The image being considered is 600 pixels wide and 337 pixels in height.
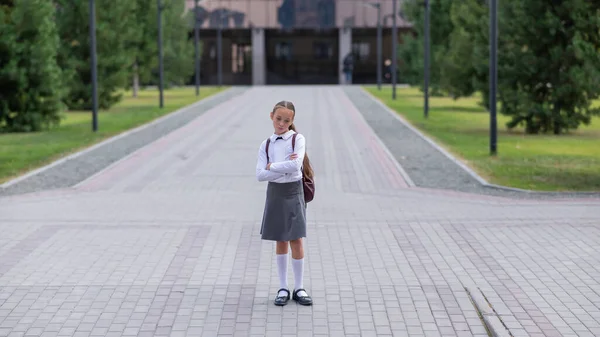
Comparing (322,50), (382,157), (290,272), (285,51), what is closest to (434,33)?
(382,157)

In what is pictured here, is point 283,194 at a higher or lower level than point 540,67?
lower

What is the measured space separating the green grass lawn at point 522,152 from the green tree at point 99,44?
12.6 meters

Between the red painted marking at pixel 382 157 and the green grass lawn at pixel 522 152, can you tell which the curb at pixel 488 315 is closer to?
the green grass lawn at pixel 522 152

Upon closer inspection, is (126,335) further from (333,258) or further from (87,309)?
(333,258)

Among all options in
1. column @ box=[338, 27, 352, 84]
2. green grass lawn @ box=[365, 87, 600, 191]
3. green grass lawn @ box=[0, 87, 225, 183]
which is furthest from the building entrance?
green grass lawn @ box=[365, 87, 600, 191]

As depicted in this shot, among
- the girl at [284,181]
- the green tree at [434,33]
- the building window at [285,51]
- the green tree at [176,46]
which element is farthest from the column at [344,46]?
the girl at [284,181]

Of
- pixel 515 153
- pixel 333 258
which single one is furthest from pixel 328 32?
pixel 333 258

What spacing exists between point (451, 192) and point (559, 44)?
13156mm

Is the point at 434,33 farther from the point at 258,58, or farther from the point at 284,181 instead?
the point at 258,58

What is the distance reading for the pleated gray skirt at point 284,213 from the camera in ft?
28.3

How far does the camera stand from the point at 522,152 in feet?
77.1

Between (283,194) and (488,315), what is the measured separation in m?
1.99

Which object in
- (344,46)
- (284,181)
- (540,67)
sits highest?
(344,46)

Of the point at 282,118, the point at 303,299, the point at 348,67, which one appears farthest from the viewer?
the point at 348,67
